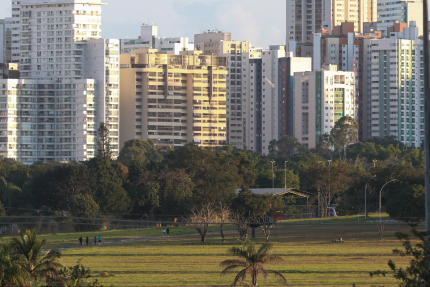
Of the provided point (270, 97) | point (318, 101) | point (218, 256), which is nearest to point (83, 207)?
point (218, 256)

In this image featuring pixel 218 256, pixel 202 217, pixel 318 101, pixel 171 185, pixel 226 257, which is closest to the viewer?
pixel 226 257

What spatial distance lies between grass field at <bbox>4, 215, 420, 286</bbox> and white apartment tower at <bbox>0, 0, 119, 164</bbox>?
7565 cm

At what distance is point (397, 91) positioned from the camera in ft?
623

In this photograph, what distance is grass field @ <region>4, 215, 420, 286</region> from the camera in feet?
154

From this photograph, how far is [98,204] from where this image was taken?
89375 mm

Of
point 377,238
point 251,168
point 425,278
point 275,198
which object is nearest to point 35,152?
point 251,168

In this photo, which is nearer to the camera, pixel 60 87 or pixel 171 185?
pixel 171 185

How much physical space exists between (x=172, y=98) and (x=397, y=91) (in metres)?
59.1

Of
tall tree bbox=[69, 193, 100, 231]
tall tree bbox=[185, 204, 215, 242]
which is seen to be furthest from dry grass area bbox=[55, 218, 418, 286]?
tall tree bbox=[69, 193, 100, 231]

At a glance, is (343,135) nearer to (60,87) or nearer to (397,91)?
(397,91)

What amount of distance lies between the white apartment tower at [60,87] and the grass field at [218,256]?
248 feet

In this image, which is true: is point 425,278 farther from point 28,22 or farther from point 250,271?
point 28,22

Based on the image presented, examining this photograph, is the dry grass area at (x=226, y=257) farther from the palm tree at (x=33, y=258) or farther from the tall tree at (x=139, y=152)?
the tall tree at (x=139, y=152)

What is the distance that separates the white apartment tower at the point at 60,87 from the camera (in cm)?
15662
